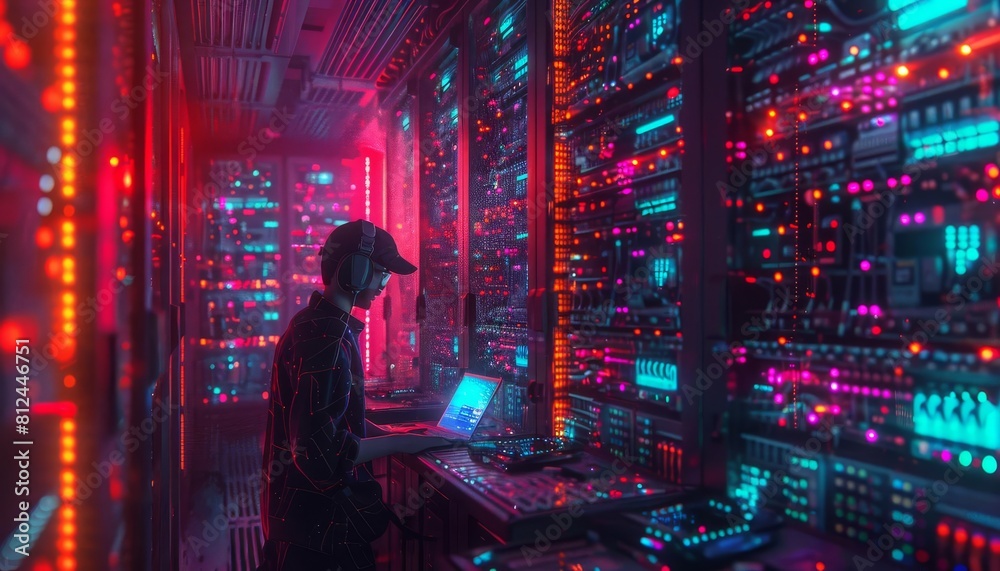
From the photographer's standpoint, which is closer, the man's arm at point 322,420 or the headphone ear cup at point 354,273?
the man's arm at point 322,420

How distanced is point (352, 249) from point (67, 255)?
3.85 feet

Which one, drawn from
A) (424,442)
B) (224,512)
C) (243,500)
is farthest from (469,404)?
(243,500)

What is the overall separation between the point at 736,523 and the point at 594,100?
1513mm

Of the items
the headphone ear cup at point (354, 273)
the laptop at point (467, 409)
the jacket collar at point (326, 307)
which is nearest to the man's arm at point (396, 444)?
the laptop at point (467, 409)

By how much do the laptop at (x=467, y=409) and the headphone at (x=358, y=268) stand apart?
2.21 feet

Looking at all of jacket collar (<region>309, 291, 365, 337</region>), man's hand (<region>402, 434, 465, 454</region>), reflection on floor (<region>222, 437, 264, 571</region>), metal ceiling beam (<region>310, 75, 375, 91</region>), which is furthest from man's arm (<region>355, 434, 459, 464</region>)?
metal ceiling beam (<region>310, 75, 375, 91</region>)

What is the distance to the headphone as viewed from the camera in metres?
2.30

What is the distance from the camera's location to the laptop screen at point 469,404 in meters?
2.61

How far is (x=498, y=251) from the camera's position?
299 centimetres

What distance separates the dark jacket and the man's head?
0.35ft

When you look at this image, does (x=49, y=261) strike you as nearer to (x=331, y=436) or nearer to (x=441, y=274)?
(x=331, y=436)

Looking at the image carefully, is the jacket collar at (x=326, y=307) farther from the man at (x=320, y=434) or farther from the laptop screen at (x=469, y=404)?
the laptop screen at (x=469, y=404)

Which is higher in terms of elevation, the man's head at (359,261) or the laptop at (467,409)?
the man's head at (359,261)

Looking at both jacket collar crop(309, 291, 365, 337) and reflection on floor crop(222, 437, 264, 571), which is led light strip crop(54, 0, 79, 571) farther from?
reflection on floor crop(222, 437, 264, 571)
